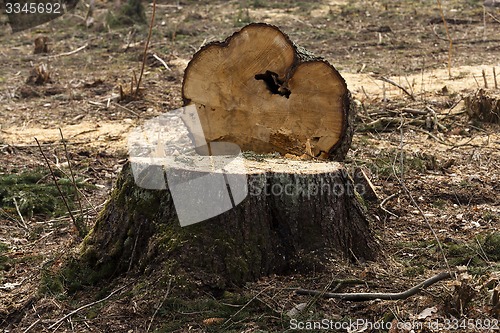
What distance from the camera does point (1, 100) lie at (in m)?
9.19

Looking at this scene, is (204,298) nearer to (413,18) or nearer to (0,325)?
(0,325)

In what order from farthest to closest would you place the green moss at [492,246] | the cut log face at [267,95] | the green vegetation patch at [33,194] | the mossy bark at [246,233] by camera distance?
the green vegetation patch at [33,194]
the cut log face at [267,95]
the green moss at [492,246]
the mossy bark at [246,233]

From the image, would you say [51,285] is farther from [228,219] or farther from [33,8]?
[33,8]

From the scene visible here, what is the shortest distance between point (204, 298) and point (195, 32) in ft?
30.6

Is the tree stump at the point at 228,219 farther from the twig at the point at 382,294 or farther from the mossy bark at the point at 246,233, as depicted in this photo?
the twig at the point at 382,294

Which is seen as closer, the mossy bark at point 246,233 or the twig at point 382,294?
the twig at point 382,294

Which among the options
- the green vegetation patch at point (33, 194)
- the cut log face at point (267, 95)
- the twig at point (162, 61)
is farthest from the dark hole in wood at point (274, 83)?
the twig at point (162, 61)

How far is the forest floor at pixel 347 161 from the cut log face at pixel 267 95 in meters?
0.54

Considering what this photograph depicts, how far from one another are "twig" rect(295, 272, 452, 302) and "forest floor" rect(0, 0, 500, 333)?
0.04 meters

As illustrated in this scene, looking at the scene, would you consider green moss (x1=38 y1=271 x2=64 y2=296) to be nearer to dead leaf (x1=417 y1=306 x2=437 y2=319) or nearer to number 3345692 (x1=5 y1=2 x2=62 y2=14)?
dead leaf (x1=417 y1=306 x2=437 y2=319)

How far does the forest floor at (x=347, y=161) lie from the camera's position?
379cm

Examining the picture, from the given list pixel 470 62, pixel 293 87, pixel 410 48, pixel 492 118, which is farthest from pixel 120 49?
pixel 293 87

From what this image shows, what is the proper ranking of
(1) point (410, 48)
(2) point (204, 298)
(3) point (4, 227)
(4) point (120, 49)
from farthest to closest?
(4) point (120, 49)
(1) point (410, 48)
(3) point (4, 227)
(2) point (204, 298)

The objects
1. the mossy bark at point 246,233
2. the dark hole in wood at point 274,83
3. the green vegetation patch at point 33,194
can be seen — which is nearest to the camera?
the mossy bark at point 246,233
